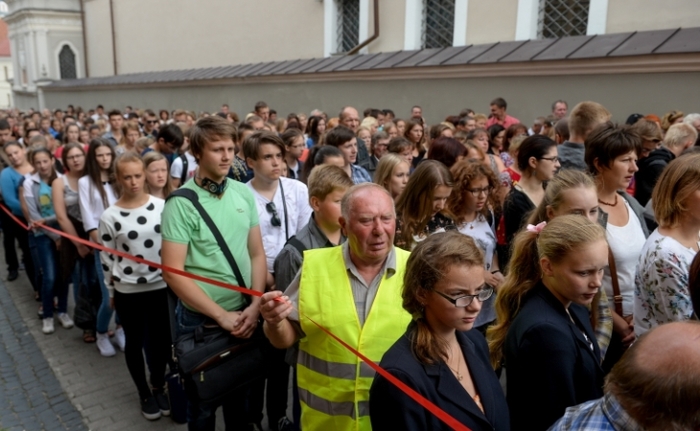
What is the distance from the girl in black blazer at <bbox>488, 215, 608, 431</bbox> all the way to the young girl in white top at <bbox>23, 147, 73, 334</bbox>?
4847 millimetres

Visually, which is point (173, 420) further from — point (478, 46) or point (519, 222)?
point (478, 46)

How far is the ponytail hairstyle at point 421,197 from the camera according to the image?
3639 millimetres

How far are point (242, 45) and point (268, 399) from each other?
1876 centimetres

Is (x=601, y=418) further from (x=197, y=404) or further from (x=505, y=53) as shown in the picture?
(x=505, y=53)

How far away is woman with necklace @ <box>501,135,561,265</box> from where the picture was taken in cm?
419

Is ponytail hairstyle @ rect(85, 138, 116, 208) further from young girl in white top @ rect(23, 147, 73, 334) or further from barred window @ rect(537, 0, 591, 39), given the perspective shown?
barred window @ rect(537, 0, 591, 39)

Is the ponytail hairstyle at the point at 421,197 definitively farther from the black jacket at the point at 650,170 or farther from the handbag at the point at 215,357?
the black jacket at the point at 650,170

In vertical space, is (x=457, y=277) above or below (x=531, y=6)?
below

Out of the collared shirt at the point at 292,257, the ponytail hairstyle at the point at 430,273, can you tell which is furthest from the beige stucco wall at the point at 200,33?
the ponytail hairstyle at the point at 430,273

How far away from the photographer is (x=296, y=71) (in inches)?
661

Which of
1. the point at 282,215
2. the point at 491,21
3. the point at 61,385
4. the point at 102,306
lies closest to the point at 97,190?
the point at 102,306

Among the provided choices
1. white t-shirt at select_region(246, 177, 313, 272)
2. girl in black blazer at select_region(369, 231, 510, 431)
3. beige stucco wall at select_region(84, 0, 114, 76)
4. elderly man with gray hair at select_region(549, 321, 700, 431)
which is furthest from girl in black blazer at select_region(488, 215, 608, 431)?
beige stucco wall at select_region(84, 0, 114, 76)

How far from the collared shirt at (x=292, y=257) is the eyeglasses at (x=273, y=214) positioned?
0.81 metres

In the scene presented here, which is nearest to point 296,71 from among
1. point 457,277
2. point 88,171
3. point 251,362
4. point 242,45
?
point 242,45
